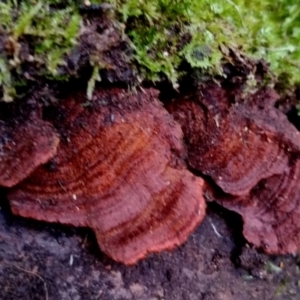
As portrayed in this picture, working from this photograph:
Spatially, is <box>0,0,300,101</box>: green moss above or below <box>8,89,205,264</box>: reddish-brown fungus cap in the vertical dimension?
above

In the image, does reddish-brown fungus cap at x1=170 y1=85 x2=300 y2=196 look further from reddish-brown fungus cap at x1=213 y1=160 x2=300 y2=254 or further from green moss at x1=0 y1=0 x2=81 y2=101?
green moss at x1=0 y1=0 x2=81 y2=101

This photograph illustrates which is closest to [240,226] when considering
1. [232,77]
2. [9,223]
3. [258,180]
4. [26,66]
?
Result: [258,180]

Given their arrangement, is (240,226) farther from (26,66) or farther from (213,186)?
(26,66)

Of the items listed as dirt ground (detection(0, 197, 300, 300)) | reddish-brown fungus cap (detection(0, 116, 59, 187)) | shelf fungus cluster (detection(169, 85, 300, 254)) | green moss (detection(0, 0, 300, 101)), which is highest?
green moss (detection(0, 0, 300, 101))

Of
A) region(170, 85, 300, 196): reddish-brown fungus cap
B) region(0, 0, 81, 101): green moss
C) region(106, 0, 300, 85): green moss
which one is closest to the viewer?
region(0, 0, 81, 101): green moss

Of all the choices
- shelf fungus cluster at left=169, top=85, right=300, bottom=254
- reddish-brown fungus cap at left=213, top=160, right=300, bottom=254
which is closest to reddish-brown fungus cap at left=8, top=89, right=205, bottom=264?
shelf fungus cluster at left=169, top=85, right=300, bottom=254

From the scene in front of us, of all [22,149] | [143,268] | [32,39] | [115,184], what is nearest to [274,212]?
[143,268]
